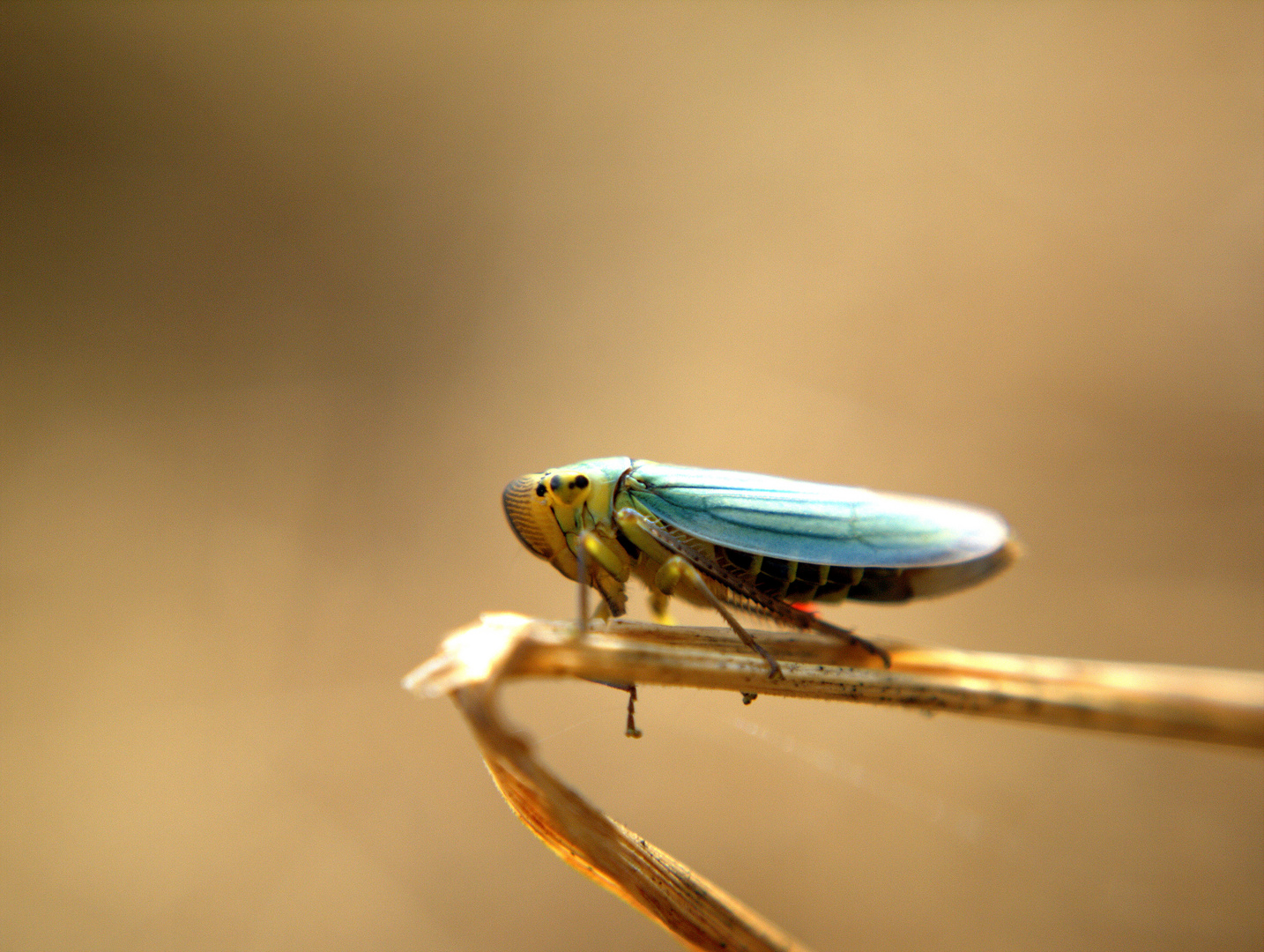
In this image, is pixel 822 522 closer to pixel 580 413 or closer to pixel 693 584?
pixel 693 584

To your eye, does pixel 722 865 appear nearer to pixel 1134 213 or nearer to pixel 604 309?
pixel 604 309

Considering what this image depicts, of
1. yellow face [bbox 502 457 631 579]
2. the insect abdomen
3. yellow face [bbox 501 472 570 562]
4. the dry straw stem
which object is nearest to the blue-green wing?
the insect abdomen

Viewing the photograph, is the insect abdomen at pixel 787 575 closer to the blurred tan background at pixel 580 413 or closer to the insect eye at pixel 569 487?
the insect eye at pixel 569 487

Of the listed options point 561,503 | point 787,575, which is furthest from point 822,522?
point 561,503

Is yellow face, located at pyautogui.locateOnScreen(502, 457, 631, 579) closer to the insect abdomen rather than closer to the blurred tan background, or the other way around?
the insect abdomen

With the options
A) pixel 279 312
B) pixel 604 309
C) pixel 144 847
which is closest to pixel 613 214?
pixel 604 309

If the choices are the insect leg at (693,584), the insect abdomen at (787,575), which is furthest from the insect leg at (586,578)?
the insect abdomen at (787,575)
